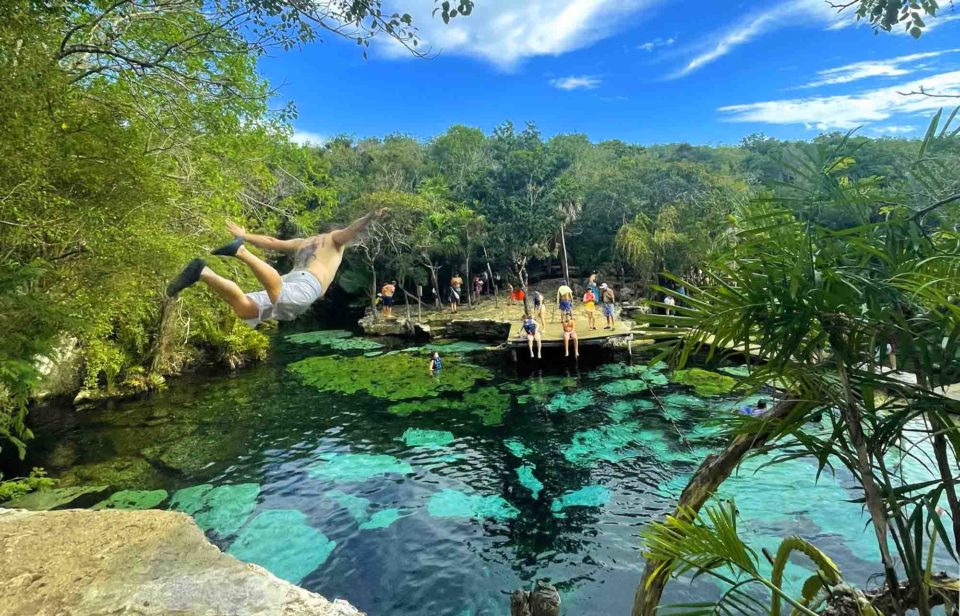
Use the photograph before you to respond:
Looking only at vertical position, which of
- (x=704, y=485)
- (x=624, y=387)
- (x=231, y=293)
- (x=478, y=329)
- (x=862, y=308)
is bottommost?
(x=624, y=387)

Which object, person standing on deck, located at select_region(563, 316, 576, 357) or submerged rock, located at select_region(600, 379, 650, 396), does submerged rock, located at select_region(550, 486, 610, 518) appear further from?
person standing on deck, located at select_region(563, 316, 576, 357)

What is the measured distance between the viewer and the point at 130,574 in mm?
4305

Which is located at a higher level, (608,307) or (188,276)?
(188,276)

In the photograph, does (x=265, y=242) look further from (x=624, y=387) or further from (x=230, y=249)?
(x=624, y=387)

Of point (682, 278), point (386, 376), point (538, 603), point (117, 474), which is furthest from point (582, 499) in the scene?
point (386, 376)

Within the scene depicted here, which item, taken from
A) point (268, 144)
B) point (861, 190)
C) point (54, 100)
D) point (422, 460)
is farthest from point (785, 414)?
point (268, 144)

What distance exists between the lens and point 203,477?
853 cm

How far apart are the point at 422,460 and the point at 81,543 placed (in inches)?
196

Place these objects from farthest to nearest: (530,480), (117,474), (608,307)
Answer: (608,307) < (117,474) < (530,480)

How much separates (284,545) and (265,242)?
215 inches

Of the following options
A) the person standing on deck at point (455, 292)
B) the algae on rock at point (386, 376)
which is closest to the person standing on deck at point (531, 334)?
the algae on rock at point (386, 376)

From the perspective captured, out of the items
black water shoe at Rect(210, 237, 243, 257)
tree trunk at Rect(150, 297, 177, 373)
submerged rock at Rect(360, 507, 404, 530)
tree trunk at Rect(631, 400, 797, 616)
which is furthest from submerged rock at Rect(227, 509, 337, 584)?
tree trunk at Rect(150, 297, 177, 373)

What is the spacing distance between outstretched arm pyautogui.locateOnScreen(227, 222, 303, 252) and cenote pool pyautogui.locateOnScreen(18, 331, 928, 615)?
3.11 metres

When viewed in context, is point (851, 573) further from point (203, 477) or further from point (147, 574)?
point (203, 477)
